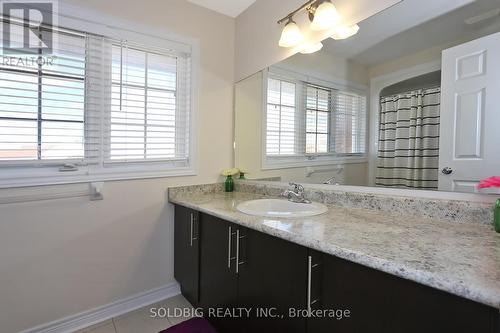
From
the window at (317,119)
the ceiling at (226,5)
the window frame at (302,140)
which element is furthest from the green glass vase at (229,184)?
the ceiling at (226,5)

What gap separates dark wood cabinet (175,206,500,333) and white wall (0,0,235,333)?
366 millimetres

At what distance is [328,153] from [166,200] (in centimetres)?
124

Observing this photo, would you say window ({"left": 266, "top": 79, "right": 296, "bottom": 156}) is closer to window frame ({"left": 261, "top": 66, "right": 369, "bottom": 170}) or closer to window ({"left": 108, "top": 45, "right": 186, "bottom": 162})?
window frame ({"left": 261, "top": 66, "right": 369, "bottom": 170})

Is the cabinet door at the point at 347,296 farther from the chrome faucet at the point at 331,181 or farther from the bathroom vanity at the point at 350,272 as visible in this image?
the chrome faucet at the point at 331,181

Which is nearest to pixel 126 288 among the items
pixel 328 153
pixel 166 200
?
pixel 166 200

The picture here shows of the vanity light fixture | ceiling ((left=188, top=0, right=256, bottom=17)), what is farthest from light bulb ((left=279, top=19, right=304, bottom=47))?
ceiling ((left=188, top=0, right=256, bottom=17))

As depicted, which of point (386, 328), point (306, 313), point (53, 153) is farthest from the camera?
point (53, 153)

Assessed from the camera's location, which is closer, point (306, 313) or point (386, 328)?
point (386, 328)

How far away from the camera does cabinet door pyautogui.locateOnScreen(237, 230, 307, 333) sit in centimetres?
99

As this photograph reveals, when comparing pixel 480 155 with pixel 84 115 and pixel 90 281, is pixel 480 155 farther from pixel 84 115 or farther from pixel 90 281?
pixel 90 281

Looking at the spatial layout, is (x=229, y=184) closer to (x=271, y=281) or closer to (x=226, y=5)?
(x=271, y=281)

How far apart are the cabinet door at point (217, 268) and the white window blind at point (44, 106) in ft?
3.19

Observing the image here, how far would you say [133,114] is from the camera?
5.91 ft

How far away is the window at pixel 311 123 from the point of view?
4.82ft
